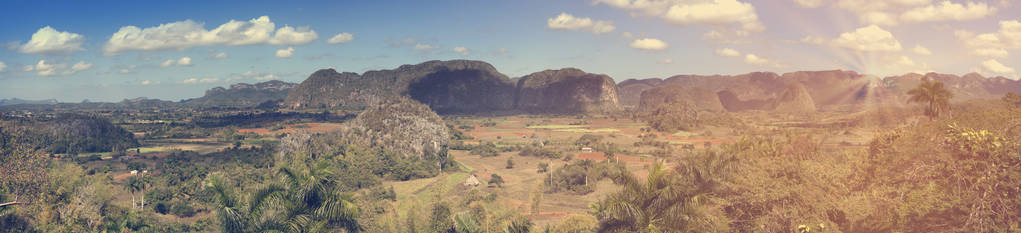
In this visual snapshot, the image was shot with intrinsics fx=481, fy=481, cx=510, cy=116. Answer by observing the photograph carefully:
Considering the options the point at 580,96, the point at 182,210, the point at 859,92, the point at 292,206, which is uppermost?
the point at 859,92

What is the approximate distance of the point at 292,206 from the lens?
14.0 metres

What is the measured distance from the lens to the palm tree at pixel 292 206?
13.8 metres

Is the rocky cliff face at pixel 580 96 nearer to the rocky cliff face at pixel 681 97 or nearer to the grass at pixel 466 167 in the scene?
the rocky cliff face at pixel 681 97

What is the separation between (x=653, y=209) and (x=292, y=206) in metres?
10.3

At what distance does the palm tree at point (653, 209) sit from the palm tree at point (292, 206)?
296 inches

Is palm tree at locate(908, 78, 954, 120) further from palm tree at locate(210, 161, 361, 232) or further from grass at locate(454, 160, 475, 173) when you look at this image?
palm tree at locate(210, 161, 361, 232)

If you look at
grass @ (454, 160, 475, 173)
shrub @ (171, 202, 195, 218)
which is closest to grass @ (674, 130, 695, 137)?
grass @ (454, 160, 475, 173)

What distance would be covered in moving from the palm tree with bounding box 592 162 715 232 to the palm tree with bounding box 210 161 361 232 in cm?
753

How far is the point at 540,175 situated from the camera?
4662 cm

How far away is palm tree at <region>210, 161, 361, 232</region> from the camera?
13.8 meters

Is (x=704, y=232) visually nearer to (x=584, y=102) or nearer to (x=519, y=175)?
(x=519, y=175)

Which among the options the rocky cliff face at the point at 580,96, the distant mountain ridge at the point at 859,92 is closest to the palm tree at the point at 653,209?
the distant mountain ridge at the point at 859,92

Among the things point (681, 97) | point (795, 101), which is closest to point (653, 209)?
point (681, 97)

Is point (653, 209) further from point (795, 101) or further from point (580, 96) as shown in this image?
point (580, 96)
